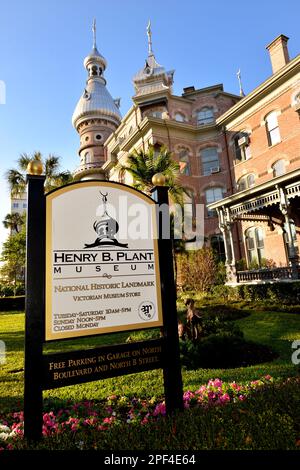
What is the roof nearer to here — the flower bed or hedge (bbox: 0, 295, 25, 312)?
hedge (bbox: 0, 295, 25, 312)

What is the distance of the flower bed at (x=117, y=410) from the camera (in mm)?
3400

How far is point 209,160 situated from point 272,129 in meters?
6.10

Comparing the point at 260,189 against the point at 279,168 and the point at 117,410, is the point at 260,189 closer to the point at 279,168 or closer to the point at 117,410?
the point at 279,168

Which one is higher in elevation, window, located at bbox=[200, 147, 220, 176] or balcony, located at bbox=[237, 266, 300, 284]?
window, located at bbox=[200, 147, 220, 176]

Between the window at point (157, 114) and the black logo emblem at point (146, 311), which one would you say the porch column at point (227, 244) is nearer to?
the window at point (157, 114)

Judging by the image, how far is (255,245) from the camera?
20859 millimetres

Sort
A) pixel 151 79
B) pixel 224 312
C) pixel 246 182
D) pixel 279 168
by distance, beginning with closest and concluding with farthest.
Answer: pixel 224 312 < pixel 279 168 < pixel 246 182 < pixel 151 79

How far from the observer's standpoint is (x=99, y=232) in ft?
11.1

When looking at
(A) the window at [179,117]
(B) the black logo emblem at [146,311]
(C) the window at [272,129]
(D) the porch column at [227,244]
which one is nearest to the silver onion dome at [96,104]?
(A) the window at [179,117]

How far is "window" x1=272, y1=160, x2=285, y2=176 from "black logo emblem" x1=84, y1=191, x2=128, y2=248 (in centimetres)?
1862

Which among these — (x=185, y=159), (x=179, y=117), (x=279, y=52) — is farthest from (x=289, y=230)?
(x=179, y=117)

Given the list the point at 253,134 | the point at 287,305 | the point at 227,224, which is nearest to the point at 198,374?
the point at 287,305

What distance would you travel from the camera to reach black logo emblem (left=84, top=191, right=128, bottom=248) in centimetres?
336

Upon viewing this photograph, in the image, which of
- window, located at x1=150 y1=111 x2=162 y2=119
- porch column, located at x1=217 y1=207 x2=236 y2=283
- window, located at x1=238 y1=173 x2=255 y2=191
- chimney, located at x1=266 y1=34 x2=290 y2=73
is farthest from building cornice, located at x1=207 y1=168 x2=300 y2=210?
window, located at x1=150 y1=111 x2=162 y2=119
